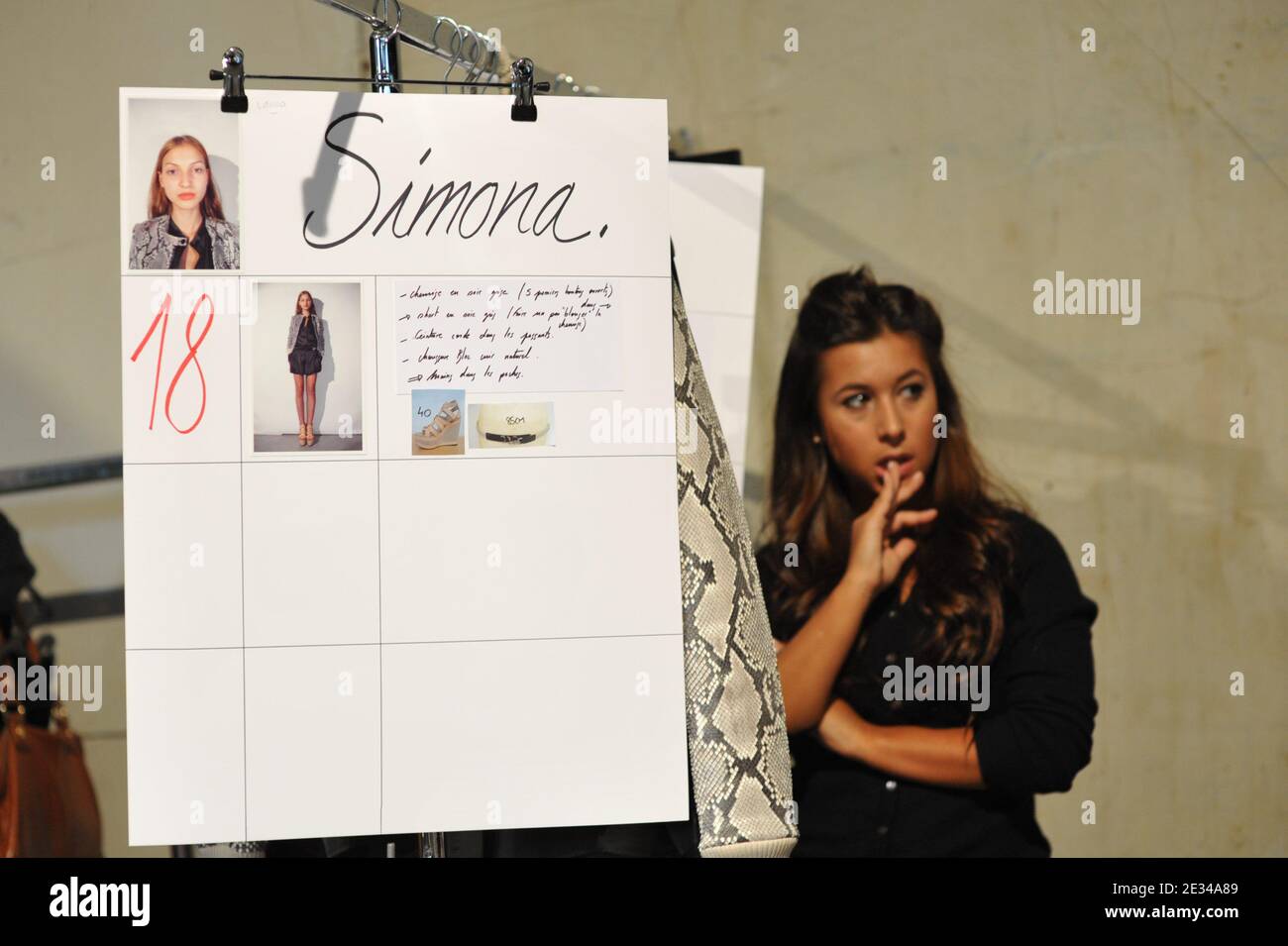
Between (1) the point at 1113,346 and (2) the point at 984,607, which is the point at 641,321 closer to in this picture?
(2) the point at 984,607

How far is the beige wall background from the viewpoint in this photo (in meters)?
2.60

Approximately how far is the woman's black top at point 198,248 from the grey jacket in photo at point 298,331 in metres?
0.11

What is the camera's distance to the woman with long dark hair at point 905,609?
2.46m

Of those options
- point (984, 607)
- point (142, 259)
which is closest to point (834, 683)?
point (984, 607)

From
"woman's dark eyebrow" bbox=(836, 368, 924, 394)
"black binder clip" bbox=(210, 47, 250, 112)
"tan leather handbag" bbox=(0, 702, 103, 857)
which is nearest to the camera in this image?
"black binder clip" bbox=(210, 47, 250, 112)

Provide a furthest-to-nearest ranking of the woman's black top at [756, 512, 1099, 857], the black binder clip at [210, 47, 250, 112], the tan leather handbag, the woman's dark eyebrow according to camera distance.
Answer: the woman's dark eyebrow
the woman's black top at [756, 512, 1099, 857]
the tan leather handbag
the black binder clip at [210, 47, 250, 112]

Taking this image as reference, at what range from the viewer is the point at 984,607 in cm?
251

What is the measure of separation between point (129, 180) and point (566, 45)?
1.40 m

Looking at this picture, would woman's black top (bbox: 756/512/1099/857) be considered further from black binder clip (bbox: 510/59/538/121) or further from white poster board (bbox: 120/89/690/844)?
black binder clip (bbox: 510/59/538/121)

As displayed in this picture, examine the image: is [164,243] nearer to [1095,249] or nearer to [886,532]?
[886,532]

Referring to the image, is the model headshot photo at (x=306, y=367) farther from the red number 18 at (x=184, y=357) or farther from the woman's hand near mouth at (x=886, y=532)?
the woman's hand near mouth at (x=886, y=532)

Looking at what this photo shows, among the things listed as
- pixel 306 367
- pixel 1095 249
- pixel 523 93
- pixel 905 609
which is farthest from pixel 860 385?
pixel 306 367

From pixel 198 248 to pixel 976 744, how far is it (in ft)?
5.96

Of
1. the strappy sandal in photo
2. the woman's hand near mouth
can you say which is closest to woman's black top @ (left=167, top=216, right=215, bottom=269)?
the strappy sandal in photo
